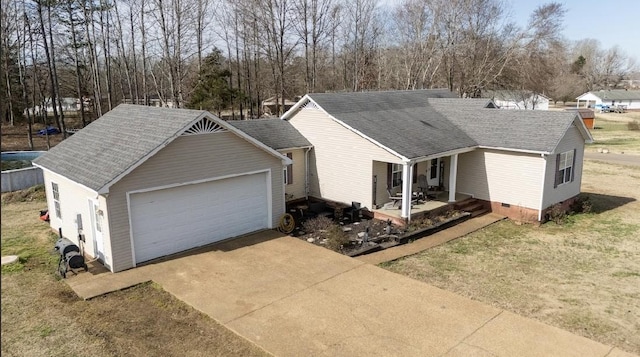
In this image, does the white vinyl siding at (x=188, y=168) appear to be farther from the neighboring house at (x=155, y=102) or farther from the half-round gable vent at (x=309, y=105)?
the neighboring house at (x=155, y=102)

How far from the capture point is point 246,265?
12766mm

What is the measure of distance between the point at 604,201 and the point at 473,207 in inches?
292

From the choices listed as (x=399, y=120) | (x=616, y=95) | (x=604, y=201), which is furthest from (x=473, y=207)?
(x=616, y=95)

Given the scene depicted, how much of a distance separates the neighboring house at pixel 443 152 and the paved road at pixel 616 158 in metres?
15.1

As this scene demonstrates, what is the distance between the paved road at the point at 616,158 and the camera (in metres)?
32.0

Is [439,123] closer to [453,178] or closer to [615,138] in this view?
[453,178]

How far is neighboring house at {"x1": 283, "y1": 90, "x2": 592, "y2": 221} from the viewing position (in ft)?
56.1

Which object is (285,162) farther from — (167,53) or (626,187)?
(167,53)

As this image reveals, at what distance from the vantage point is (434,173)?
800 inches

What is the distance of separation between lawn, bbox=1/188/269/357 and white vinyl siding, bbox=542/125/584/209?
1369 centimetres

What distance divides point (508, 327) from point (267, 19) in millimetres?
36488

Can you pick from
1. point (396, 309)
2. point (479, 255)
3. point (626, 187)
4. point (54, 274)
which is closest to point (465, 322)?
point (396, 309)

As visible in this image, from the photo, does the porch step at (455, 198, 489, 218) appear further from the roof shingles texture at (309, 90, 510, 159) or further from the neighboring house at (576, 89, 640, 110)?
the neighboring house at (576, 89, 640, 110)

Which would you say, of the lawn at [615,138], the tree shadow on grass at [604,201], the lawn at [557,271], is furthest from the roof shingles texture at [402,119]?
the lawn at [615,138]
